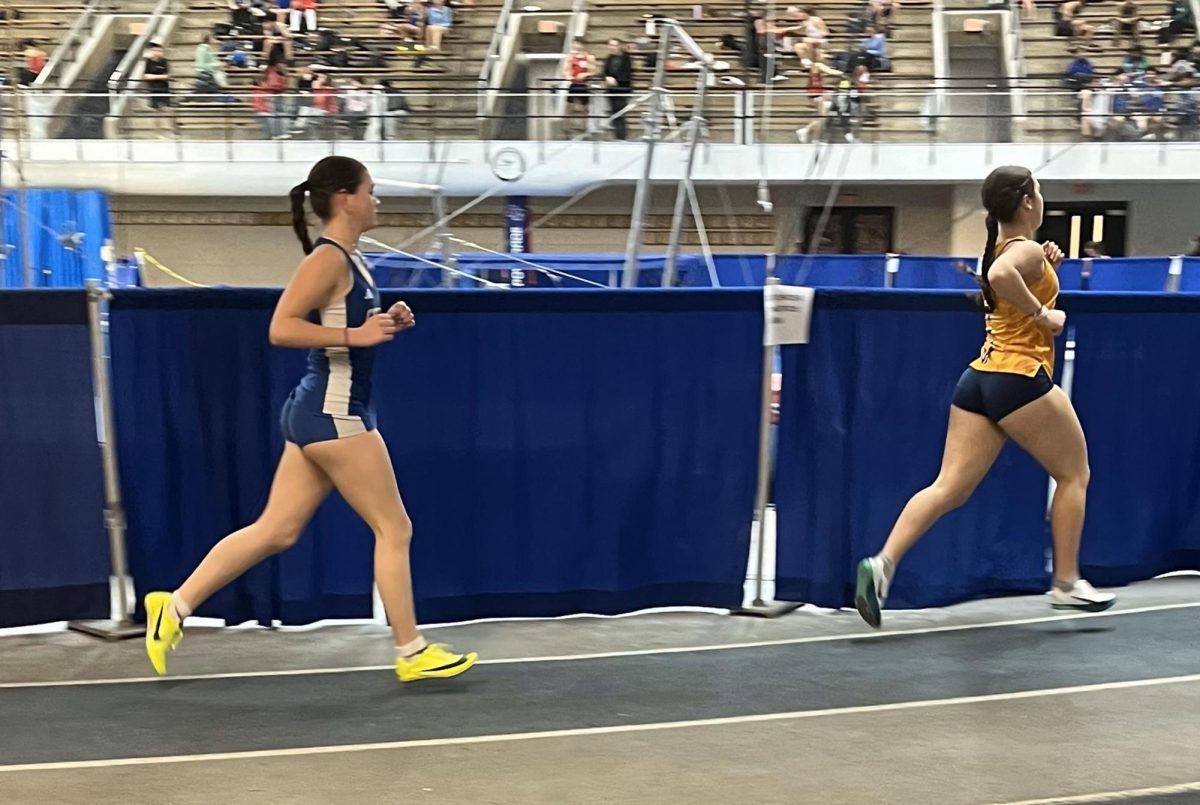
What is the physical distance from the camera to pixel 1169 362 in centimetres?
574

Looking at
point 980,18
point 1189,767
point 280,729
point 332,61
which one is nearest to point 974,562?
point 1189,767

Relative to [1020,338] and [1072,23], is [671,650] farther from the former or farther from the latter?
[1072,23]

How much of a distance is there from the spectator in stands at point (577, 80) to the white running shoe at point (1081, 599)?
13906 millimetres

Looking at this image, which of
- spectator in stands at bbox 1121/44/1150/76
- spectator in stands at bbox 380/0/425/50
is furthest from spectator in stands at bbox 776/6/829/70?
spectator in stands at bbox 380/0/425/50

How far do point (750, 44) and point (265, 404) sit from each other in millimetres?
17951

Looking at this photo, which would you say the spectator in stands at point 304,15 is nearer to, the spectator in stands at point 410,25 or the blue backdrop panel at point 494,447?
the spectator in stands at point 410,25

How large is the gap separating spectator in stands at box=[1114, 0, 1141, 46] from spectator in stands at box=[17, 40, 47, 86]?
19141 mm

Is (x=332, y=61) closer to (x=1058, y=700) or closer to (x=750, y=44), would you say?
(x=750, y=44)

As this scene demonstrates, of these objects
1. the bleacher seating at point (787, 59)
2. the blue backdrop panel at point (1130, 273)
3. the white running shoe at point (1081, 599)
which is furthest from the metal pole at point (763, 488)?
the bleacher seating at point (787, 59)

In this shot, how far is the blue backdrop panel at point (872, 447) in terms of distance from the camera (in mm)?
5496

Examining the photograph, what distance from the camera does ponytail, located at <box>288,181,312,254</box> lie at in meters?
4.60

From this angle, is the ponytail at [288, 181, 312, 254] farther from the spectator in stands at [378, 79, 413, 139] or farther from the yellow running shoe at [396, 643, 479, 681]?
the spectator in stands at [378, 79, 413, 139]

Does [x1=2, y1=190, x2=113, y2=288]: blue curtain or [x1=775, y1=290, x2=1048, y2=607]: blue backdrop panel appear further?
[x1=2, y1=190, x2=113, y2=288]: blue curtain

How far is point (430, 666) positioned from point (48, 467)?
189 centimetres
